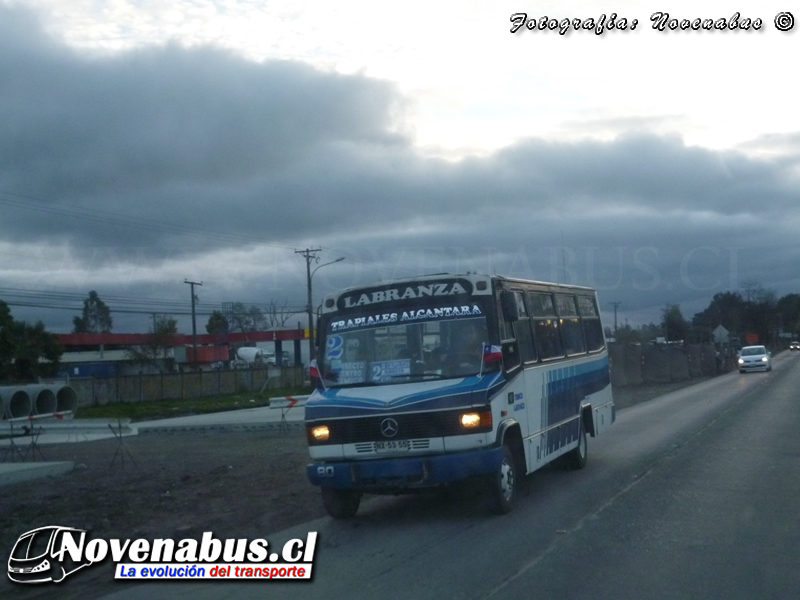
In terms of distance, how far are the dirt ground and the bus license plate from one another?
1.69 meters

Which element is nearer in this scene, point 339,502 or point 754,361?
point 339,502

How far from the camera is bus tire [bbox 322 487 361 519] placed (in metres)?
10.6

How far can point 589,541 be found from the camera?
28.6 ft

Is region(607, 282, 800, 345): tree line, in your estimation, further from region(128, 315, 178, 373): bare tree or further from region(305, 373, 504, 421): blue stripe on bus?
region(305, 373, 504, 421): blue stripe on bus

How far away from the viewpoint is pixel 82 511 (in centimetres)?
1187

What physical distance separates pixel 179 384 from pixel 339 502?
45.0 m

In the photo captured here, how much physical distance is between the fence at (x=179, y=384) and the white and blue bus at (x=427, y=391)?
132ft

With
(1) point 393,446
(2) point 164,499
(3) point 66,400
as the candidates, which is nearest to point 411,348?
(1) point 393,446

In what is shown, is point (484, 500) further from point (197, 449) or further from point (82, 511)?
point (197, 449)

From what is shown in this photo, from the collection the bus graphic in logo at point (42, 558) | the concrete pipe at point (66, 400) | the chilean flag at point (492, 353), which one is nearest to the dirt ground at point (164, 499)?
the bus graphic in logo at point (42, 558)

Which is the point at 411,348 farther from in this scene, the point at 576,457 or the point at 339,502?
the point at 576,457

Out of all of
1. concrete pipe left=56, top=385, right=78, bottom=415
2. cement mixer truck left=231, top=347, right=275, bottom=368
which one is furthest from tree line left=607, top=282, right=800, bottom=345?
concrete pipe left=56, top=385, right=78, bottom=415

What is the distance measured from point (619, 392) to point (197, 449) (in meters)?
21.9

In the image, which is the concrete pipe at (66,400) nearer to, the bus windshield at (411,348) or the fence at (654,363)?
the fence at (654,363)
